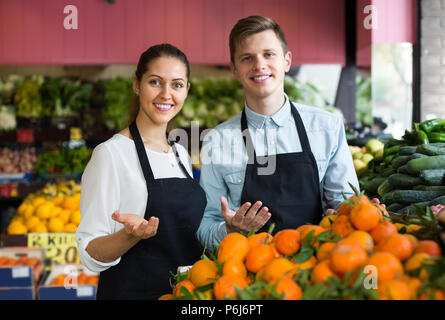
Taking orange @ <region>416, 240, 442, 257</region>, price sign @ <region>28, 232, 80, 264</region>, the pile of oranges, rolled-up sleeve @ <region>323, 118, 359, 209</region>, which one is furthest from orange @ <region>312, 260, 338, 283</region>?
price sign @ <region>28, 232, 80, 264</region>

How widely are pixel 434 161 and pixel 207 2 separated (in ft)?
13.1

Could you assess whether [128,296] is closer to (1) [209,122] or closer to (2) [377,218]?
(2) [377,218]

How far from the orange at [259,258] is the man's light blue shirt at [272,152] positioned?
79 centimetres

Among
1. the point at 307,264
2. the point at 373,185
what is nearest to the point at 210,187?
the point at 307,264

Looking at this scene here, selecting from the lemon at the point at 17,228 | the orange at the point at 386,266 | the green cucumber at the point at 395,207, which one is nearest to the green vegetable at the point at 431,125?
the green cucumber at the point at 395,207

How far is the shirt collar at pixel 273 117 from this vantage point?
6.61ft

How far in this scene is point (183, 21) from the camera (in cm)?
548

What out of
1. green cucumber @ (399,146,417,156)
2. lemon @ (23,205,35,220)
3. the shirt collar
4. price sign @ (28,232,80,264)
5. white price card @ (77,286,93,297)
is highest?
the shirt collar

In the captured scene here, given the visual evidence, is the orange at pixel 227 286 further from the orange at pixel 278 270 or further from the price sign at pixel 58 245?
the price sign at pixel 58 245

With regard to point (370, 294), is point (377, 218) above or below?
above

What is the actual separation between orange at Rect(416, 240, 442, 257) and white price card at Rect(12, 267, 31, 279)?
10.0 ft

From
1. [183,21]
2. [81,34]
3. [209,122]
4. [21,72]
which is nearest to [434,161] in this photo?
[209,122]

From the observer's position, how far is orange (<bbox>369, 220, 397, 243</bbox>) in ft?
3.58

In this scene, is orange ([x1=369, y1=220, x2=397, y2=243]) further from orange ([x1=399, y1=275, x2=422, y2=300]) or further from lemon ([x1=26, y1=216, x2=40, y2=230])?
lemon ([x1=26, y1=216, x2=40, y2=230])
